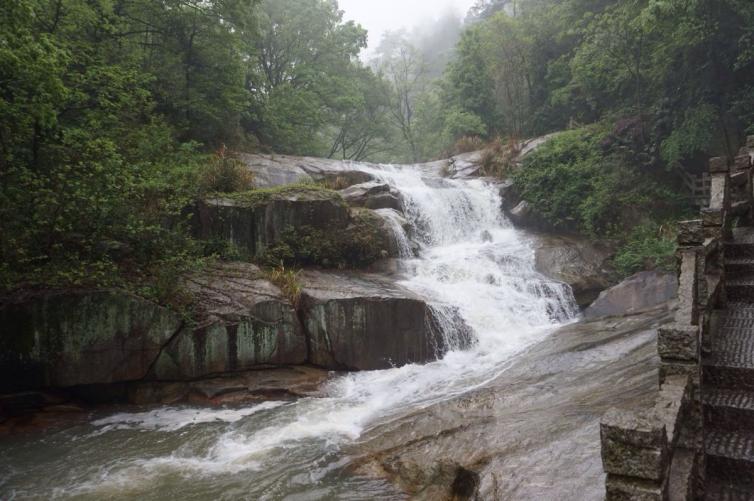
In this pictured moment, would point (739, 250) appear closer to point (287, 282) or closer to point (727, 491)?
point (727, 491)

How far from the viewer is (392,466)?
557cm

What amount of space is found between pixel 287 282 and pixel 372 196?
6031 mm

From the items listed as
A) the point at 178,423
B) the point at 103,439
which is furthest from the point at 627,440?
the point at 103,439

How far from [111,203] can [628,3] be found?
626 inches

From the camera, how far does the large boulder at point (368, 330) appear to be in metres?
9.83

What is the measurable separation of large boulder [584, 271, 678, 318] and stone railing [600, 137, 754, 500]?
421 centimetres

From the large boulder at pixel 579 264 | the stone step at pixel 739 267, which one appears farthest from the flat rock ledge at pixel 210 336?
the stone step at pixel 739 267

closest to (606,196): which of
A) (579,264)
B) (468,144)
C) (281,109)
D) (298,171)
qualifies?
(579,264)

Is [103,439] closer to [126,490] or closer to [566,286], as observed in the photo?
[126,490]

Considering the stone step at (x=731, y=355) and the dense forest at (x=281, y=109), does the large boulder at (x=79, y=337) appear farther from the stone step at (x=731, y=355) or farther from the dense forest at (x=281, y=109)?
the stone step at (x=731, y=355)

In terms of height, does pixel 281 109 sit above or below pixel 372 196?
above

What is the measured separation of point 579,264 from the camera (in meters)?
13.6

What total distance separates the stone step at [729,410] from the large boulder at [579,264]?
8159mm

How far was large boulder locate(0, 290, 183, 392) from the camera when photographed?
27.1 feet
